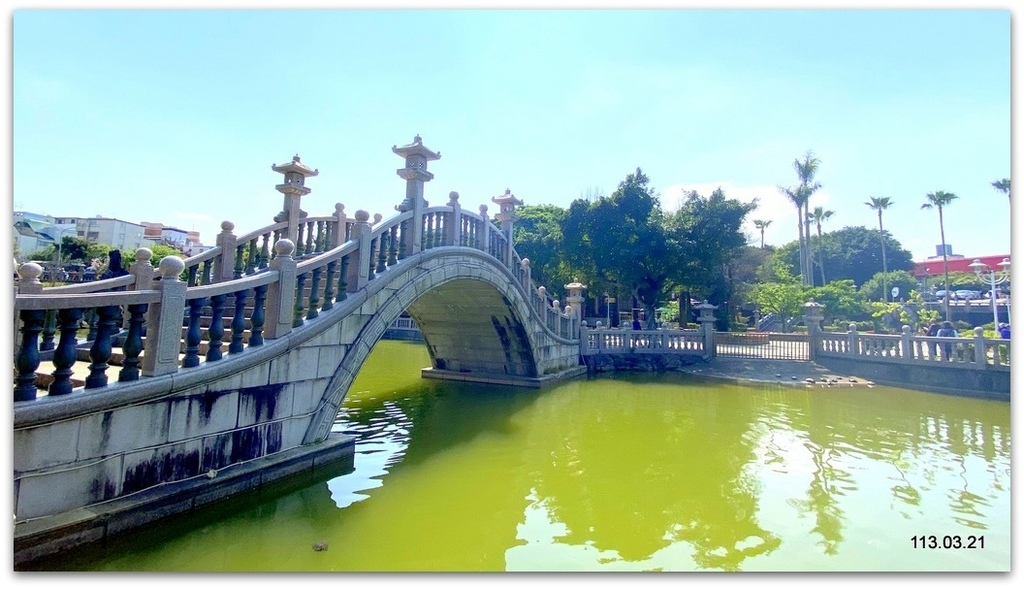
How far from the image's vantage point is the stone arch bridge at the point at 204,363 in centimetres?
303

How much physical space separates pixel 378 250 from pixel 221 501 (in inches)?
126

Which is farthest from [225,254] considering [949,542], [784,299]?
[784,299]

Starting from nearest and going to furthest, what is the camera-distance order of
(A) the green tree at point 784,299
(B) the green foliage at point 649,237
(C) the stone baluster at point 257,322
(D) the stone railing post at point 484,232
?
(C) the stone baluster at point 257,322 → (D) the stone railing post at point 484,232 → (B) the green foliage at point 649,237 → (A) the green tree at point 784,299

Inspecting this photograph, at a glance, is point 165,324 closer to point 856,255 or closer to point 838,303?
point 838,303

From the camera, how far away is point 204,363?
3.95m

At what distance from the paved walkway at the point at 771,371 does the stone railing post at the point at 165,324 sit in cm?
1160

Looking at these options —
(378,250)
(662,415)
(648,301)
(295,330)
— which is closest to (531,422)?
(662,415)

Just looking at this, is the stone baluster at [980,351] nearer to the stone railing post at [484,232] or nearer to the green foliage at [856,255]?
the stone railing post at [484,232]

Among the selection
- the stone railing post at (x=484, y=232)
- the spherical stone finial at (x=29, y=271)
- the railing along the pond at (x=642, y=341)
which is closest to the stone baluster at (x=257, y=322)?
the spherical stone finial at (x=29, y=271)

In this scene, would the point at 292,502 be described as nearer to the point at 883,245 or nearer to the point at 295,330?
the point at 295,330

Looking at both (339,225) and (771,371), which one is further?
(771,371)

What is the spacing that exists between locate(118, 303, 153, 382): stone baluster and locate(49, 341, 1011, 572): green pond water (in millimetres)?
1047

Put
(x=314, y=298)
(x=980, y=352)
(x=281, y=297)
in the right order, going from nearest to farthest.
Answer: (x=281, y=297) < (x=314, y=298) < (x=980, y=352)

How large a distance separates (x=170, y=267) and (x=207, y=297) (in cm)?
37
